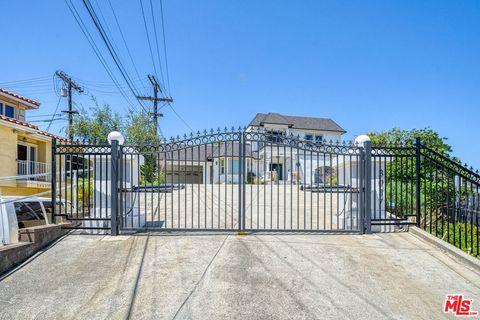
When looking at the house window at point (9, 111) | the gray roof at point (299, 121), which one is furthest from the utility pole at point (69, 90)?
the gray roof at point (299, 121)

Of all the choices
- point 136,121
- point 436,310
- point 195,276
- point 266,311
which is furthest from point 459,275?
point 136,121

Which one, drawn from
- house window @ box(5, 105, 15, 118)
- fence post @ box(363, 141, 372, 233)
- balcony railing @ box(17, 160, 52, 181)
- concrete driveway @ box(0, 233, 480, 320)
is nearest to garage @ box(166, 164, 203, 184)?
concrete driveway @ box(0, 233, 480, 320)

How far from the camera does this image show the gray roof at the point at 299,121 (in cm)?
3575

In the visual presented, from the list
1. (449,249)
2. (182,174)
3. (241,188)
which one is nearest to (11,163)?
(182,174)

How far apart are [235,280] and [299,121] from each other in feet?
123

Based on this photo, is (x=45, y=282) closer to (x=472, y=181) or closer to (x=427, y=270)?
(x=427, y=270)

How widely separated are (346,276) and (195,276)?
88.4 inches

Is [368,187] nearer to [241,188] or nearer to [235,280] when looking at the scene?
[241,188]

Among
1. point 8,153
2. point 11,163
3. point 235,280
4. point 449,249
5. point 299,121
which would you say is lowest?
point 235,280

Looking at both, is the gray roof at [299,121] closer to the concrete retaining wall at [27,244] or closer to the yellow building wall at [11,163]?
the yellow building wall at [11,163]

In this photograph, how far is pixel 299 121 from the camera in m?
39.9

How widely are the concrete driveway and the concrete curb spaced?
0.13 meters

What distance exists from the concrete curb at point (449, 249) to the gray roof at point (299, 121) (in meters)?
29.5

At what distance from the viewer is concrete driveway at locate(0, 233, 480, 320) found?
11.5 feet
